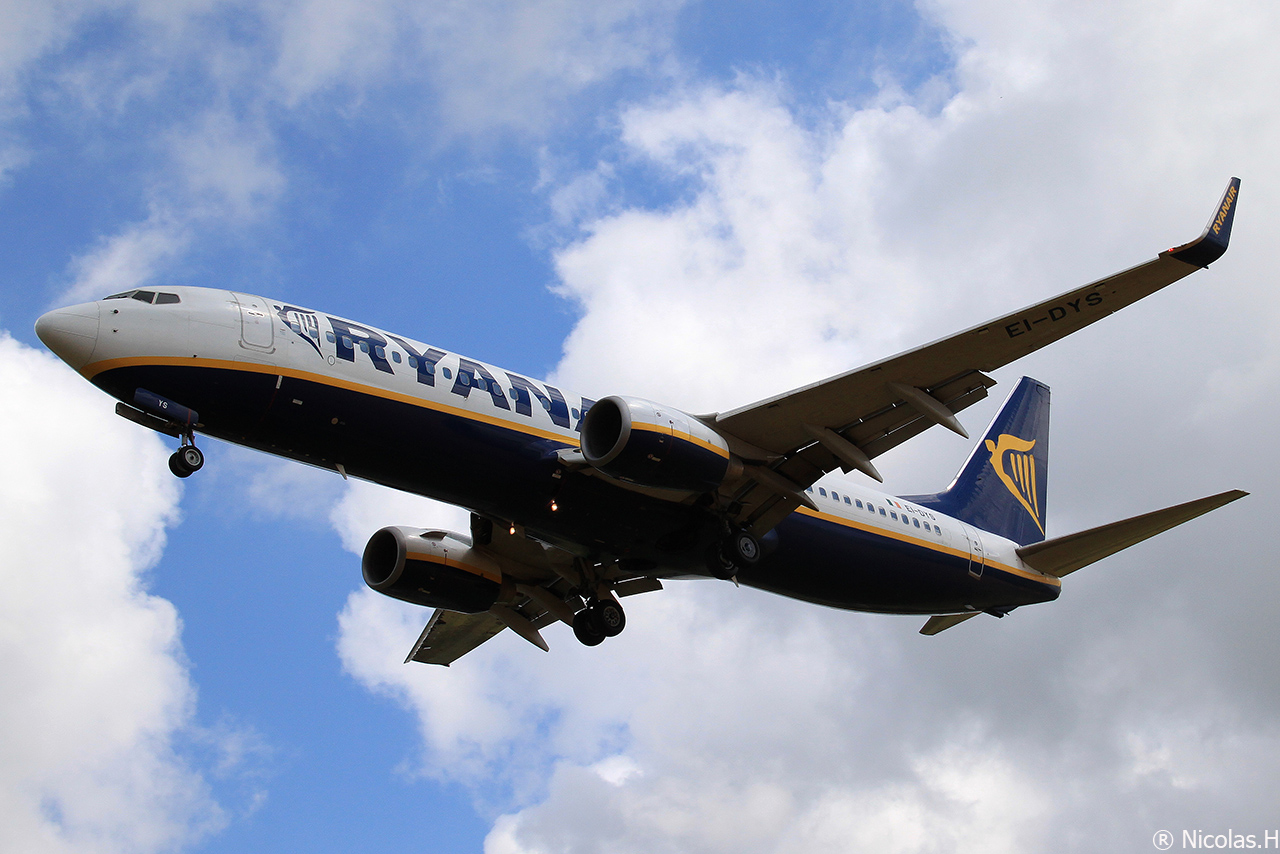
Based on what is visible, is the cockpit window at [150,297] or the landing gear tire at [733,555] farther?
the landing gear tire at [733,555]

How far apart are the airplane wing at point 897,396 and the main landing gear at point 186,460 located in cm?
950

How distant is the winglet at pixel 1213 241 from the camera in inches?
690

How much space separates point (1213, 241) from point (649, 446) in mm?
9634

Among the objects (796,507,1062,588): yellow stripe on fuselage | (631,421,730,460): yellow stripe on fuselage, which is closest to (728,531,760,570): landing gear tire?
(796,507,1062,588): yellow stripe on fuselage

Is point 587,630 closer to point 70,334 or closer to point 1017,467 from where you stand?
point 70,334

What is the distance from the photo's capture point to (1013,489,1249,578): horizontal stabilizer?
2259 cm

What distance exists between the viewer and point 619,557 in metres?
23.8

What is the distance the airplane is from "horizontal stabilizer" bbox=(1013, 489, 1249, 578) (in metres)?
0.07

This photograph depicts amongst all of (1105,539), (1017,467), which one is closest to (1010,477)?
(1017,467)

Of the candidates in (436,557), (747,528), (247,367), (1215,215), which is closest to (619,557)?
(747,528)

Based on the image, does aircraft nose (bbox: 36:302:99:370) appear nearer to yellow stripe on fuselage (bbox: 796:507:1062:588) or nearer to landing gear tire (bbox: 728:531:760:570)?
landing gear tire (bbox: 728:531:760:570)

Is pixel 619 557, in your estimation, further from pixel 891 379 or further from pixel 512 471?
pixel 891 379

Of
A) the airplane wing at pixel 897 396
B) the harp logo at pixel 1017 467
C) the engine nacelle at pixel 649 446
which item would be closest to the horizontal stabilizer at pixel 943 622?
the harp logo at pixel 1017 467

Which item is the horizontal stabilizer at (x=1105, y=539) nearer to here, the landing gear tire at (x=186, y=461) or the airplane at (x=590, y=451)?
the airplane at (x=590, y=451)
